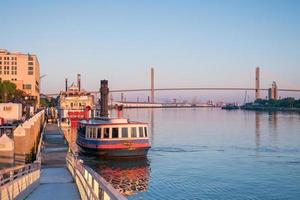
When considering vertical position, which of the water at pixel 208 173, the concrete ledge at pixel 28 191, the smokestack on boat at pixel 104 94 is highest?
the smokestack on boat at pixel 104 94

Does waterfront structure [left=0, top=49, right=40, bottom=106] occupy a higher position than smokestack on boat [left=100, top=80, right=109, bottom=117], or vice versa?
waterfront structure [left=0, top=49, right=40, bottom=106]

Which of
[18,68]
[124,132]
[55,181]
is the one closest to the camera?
[55,181]

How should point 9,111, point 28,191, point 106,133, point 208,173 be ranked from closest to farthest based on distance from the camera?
point 28,191 → point 208,173 → point 106,133 → point 9,111

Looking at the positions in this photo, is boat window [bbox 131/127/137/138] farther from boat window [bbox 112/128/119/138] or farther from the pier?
the pier

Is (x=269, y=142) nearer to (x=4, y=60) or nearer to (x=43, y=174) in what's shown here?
(x=43, y=174)

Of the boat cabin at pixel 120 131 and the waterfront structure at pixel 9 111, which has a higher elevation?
A: the waterfront structure at pixel 9 111

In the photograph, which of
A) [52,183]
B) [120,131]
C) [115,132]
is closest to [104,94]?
[115,132]

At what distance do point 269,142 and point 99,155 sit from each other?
2576 cm

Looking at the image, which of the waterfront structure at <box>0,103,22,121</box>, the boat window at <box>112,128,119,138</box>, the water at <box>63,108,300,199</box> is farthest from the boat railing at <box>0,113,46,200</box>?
the waterfront structure at <box>0,103,22,121</box>

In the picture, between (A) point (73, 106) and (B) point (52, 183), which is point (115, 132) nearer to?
(B) point (52, 183)

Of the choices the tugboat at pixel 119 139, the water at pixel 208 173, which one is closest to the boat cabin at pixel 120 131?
the tugboat at pixel 119 139

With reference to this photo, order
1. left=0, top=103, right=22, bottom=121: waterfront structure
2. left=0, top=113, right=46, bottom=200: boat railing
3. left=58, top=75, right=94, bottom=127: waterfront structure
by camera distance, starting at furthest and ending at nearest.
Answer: left=58, top=75, right=94, bottom=127: waterfront structure, left=0, top=103, right=22, bottom=121: waterfront structure, left=0, top=113, right=46, bottom=200: boat railing

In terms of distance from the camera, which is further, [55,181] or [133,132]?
[133,132]

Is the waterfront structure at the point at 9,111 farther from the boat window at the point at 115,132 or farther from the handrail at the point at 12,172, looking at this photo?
the handrail at the point at 12,172
